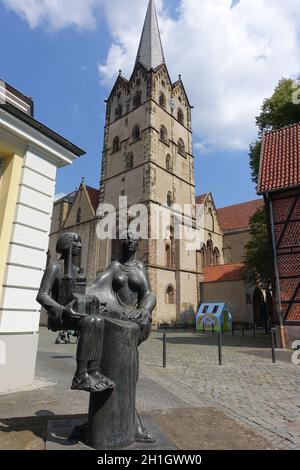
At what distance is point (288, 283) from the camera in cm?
1362

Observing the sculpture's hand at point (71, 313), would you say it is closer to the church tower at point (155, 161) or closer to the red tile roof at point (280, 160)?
the red tile roof at point (280, 160)

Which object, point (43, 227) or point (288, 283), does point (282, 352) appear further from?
point (43, 227)

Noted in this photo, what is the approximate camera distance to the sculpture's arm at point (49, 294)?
2.87 metres

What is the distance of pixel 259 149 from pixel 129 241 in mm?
19868

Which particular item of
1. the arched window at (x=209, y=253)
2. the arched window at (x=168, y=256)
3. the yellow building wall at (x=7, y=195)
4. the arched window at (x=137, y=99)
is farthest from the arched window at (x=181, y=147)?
the yellow building wall at (x=7, y=195)

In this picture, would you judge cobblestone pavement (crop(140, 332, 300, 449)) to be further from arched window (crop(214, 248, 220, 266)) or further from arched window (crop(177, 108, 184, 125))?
arched window (crop(177, 108, 184, 125))

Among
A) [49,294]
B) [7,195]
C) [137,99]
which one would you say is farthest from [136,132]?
[49,294]

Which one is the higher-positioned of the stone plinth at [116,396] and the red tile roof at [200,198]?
the red tile roof at [200,198]

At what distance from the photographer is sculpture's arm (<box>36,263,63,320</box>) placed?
2869 millimetres

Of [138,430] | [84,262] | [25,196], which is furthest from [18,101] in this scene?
[84,262]

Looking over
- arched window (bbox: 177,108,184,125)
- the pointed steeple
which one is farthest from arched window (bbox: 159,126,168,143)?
the pointed steeple

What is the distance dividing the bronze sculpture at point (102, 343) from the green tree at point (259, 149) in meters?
16.1

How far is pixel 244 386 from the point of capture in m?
6.53

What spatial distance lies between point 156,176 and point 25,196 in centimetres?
2440
